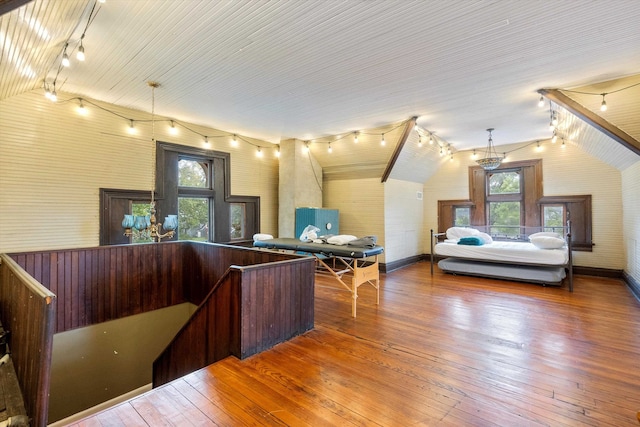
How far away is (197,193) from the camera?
6.12 metres

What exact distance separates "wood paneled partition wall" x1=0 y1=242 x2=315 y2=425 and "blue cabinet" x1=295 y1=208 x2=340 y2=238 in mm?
2559

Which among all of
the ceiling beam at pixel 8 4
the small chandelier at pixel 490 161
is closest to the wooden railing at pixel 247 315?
the ceiling beam at pixel 8 4

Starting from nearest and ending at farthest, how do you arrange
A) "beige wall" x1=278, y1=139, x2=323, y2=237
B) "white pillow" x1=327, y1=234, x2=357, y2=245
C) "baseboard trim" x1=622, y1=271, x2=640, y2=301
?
"white pillow" x1=327, y1=234, x2=357, y2=245, "baseboard trim" x1=622, y1=271, x2=640, y2=301, "beige wall" x1=278, y1=139, x2=323, y2=237

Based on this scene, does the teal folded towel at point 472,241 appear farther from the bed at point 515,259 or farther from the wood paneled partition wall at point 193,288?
the wood paneled partition wall at point 193,288

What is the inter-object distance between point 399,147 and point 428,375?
4.47 meters

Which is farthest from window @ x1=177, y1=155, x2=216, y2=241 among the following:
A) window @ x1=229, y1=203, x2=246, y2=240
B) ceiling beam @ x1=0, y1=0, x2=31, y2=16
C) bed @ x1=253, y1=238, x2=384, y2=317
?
ceiling beam @ x1=0, y1=0, x2=31, y2=16

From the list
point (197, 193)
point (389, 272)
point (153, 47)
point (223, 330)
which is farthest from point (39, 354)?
point (389, 272)

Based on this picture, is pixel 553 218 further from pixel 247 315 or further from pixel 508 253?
pixel 247 315

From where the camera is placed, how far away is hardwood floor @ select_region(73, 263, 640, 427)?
1.91 metres

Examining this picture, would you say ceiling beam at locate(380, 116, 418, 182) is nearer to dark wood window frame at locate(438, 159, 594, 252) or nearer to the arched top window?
dark wood window frame at locate(438, 159, 594, 252)

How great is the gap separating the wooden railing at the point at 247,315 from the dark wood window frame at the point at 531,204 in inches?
238

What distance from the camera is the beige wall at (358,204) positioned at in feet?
22.3

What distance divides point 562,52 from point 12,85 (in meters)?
6.47

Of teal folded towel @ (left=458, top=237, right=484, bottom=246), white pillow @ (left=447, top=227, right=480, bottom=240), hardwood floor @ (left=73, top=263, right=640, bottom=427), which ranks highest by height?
white pillow @ (left=447, top=227, right=480, bottom=240)
